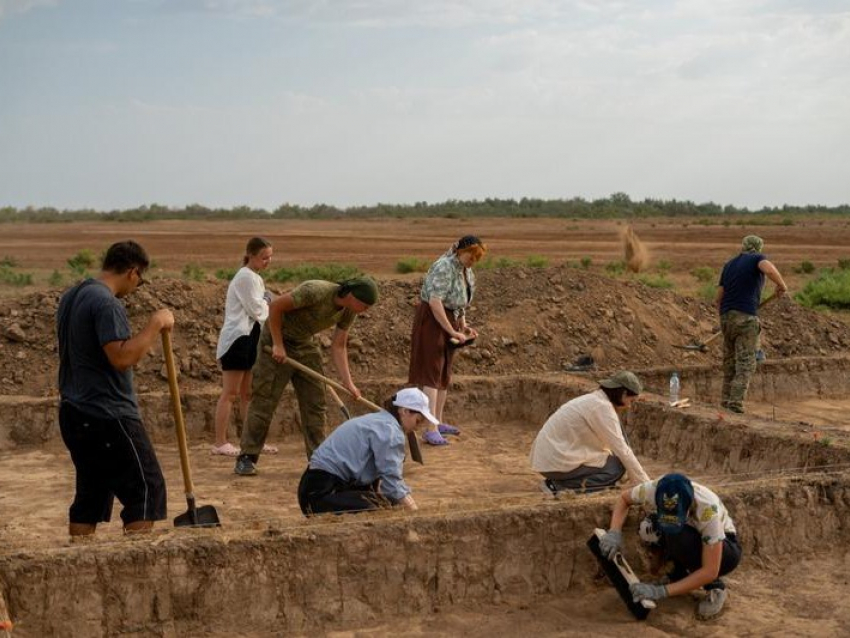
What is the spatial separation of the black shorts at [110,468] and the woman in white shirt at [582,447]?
249cm

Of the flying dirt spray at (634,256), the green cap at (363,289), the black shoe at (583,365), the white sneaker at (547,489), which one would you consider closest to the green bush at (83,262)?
the flying dirt spray at (634,256)

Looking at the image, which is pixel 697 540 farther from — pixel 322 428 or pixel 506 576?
pixel 322 428

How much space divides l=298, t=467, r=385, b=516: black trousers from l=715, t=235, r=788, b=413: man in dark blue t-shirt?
16.3 feet

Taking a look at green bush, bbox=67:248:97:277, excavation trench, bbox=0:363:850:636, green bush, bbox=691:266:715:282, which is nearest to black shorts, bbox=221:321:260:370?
excavation trench, bbox=0:363:850:636

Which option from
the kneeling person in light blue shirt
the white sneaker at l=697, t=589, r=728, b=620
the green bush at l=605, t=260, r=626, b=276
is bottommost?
the white sneaker at l=697, t=589, r=728, b=620

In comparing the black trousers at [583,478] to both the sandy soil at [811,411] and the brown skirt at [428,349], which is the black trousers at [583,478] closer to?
the brown skirt at [428,349]

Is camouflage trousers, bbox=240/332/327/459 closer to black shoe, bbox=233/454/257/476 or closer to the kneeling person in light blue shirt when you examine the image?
black shoe, bbox=233/454/257/476

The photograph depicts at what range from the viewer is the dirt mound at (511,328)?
40.0 feet

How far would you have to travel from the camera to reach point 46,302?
1286 cm

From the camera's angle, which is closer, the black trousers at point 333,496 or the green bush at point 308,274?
the black trousers at point 333,496

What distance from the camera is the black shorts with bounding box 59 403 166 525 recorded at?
5461 mm

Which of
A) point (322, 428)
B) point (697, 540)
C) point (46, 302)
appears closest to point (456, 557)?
point (697, 540)

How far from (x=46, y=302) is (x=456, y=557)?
8258 mm

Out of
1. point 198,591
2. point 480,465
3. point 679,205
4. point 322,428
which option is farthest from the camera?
point 679,205
